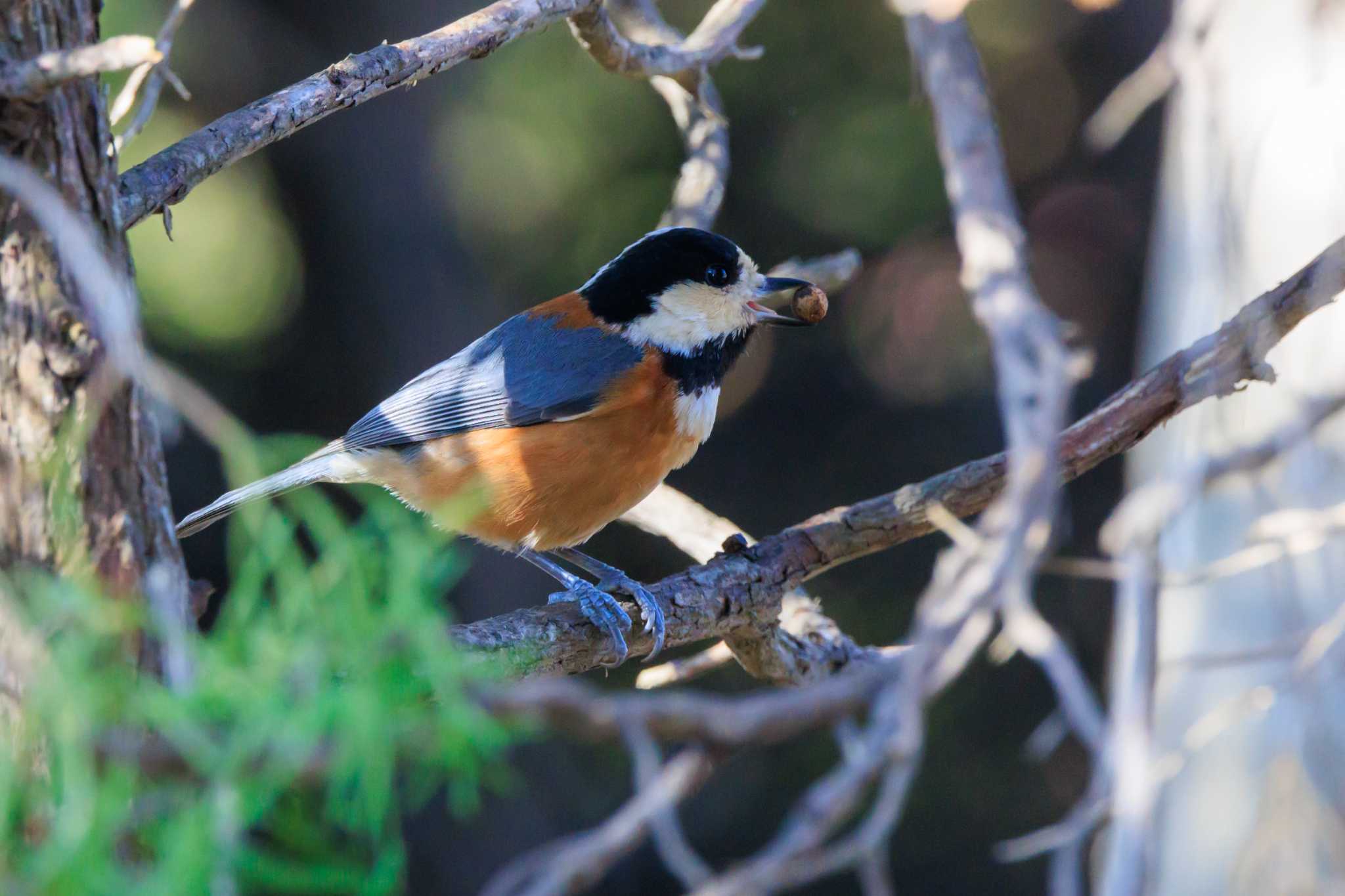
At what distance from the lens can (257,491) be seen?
138 inches

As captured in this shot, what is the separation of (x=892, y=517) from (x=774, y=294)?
93cm

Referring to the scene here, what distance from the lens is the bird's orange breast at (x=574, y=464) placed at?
3533 millimetres

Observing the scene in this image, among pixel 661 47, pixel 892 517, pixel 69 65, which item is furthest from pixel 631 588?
pixel 69 65

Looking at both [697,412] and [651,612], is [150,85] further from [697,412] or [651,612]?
[697,412]

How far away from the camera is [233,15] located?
691 centimetres

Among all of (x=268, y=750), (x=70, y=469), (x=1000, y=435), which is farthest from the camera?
(x=1000, y=435)

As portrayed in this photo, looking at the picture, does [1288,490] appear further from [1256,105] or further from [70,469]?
[70,469]

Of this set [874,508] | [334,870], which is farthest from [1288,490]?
[334,870]

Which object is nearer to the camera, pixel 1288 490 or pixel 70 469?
pixel 70 469

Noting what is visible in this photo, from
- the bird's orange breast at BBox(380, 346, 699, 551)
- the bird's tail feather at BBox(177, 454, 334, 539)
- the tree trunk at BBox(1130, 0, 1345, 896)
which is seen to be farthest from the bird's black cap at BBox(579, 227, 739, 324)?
the tree trunk at BBox(1130, 0, 1345, 896)

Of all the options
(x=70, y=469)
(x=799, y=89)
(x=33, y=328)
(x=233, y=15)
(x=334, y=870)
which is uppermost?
(x=233, y=15)

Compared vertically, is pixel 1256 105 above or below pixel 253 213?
below

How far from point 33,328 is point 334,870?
0.87 m

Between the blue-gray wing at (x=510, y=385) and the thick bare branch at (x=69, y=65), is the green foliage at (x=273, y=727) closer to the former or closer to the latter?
the thick bare branch at (x=69, y=65)
